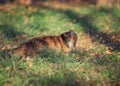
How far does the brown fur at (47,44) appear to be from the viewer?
852 centimetres

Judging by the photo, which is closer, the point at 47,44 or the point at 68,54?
the point at 68,54

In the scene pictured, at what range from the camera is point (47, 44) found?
8.88m

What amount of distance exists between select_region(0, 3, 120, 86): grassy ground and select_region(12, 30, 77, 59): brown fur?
0.32 metres

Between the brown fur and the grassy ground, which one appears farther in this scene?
the brown fur

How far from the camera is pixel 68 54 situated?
8531 millimetres

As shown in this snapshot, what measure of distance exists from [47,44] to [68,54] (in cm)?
67

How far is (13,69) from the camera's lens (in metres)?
7.42

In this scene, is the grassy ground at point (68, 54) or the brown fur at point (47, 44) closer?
the grassy ground at point (68, 54)

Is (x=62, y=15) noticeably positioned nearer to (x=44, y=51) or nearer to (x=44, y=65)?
(x=44, y=51)

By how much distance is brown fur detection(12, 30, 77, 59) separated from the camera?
8523 millimetres

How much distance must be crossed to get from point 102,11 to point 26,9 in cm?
300

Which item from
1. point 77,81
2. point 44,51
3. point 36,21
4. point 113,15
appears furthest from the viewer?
point 113,15

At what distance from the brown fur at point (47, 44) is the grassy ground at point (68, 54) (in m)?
0.32

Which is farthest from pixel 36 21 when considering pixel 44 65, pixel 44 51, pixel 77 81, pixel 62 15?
pixel 77 81
